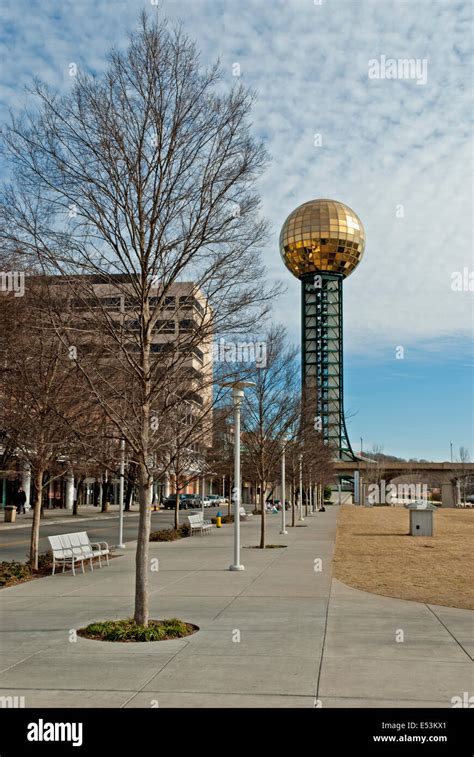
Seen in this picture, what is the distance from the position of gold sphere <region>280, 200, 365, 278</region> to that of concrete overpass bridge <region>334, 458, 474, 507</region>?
2674 centimetres

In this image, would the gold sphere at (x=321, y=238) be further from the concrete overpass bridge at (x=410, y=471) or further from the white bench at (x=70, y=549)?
the white bench at (x=70, y=549)

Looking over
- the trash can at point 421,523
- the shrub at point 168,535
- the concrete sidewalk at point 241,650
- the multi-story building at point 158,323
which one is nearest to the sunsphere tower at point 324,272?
the trash can at point 421,523

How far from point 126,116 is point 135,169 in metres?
0.67

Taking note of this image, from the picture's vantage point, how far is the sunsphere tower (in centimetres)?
9700

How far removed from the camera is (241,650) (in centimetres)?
812

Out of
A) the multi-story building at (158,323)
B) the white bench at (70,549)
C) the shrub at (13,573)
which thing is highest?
the multi-story building at (158,323)

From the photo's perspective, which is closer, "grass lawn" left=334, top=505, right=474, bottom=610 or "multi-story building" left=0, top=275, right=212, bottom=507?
"multi-story building" left=0, top=275, right=212, bottom=507

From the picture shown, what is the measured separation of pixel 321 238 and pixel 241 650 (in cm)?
9199

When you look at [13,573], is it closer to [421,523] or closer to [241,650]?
[241,650]

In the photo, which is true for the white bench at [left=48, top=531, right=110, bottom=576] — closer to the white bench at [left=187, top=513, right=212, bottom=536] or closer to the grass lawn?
the grass lawn

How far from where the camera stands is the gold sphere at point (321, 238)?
96.7 metres

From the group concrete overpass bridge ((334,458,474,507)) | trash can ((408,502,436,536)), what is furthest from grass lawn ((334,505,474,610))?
concrete overpass bridge ((334,458,474,507))
